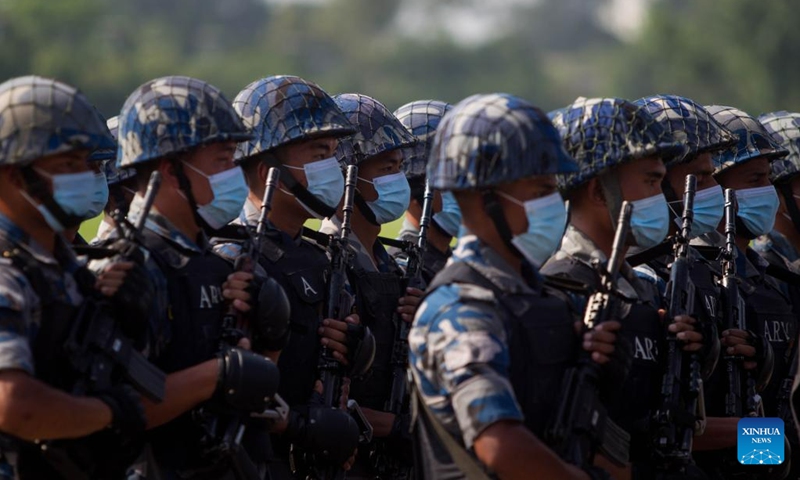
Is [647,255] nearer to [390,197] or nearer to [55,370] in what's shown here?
[390,197]

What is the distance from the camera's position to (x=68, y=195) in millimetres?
7188

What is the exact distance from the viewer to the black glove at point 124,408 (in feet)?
23.0

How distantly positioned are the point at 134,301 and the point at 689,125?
13.8ft

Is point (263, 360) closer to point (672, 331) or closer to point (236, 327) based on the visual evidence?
point (236, 327)

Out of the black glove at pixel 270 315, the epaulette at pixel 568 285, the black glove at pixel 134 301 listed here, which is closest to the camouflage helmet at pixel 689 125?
the epaulette at pixel 568 285

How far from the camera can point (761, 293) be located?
34.8ft

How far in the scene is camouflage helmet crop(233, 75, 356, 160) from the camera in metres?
9.52

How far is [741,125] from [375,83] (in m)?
80.3

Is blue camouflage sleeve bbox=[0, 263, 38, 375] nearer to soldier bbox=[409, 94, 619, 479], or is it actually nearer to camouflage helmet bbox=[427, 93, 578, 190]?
soldier bbox=[409, 94, 619, 479]

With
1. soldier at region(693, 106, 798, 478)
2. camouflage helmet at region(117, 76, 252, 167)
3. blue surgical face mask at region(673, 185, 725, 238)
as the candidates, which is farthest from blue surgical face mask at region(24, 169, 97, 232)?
soldier at region(693, 106, 798, 478)

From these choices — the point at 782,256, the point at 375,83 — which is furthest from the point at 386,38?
the point at 782,256

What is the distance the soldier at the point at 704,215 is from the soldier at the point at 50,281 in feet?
11.3

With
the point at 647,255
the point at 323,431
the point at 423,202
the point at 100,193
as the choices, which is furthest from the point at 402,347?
the point at 100,193

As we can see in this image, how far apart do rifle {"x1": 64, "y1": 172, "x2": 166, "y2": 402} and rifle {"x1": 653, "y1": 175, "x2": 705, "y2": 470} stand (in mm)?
2474
